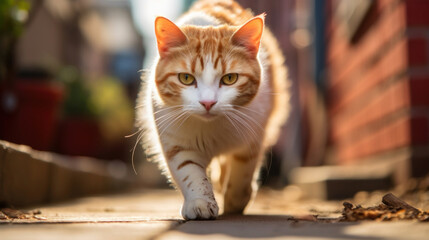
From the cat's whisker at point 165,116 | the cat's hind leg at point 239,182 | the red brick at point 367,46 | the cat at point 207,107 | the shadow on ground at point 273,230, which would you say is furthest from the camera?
the red brick at point 367,46

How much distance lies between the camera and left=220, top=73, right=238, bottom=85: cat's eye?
2.06m

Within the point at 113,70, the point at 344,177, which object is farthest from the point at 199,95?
the point at 113,70

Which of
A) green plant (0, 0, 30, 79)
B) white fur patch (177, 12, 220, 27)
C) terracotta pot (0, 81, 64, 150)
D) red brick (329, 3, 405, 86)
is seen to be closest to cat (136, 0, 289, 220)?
white fur patch (177, 12, 220, 27)

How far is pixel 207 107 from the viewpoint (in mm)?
1956

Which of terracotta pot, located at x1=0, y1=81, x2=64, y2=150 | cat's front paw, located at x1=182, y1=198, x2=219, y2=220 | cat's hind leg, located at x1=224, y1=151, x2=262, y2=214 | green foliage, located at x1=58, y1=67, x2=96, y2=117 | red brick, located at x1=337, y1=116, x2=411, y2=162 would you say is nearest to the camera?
cat's front paw, located at x1=182, y1=198, x2=219, y2=220

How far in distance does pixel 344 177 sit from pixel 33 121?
2.20m

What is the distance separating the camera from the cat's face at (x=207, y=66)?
2.00 m

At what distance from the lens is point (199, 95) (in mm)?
1966

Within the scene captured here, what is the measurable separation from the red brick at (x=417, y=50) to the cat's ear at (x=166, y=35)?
1.48 meters

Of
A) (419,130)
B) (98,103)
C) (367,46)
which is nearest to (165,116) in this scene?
(419,130)

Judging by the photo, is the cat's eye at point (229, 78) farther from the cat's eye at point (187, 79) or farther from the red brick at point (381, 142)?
the red brick at point (381, 142)

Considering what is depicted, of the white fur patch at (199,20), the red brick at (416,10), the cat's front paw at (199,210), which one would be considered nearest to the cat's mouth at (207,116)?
the cat's front paw at (199,210)

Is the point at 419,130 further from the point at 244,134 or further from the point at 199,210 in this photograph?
the point at 199,210

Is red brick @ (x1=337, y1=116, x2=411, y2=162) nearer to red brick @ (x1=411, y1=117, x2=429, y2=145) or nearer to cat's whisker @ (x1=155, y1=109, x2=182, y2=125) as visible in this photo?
red brick @ (x1=411, y1=117, x2=429, y2=145)
